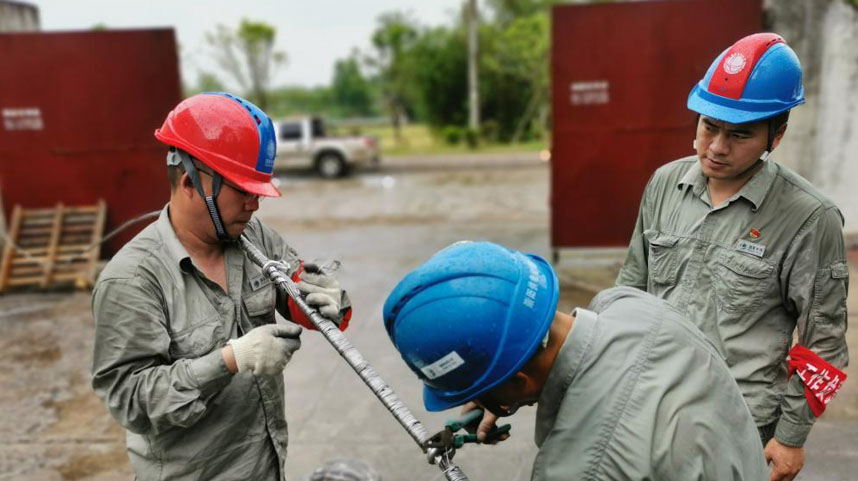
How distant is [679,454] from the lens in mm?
1034

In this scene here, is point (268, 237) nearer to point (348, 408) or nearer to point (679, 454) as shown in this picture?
point (679, 454)

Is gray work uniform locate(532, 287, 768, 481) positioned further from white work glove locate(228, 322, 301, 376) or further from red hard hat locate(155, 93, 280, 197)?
red hard hat locate(155, 93, 280, 197)

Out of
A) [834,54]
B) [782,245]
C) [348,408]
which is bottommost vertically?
[348,408]

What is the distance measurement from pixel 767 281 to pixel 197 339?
5.29ft

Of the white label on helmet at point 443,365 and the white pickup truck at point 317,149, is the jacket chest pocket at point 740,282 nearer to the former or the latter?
the white label on helmet at point 443,365

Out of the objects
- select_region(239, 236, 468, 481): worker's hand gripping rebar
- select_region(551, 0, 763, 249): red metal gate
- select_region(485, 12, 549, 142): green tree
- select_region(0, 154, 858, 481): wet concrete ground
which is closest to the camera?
select_region(239, 236, 468, 481): worker's hand gripping rebar

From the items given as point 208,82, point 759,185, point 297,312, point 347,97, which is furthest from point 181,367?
point 347,97

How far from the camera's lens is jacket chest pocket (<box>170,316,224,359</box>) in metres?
1.72

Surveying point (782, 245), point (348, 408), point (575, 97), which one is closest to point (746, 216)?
point (782, 245)

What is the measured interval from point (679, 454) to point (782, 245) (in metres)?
1.12

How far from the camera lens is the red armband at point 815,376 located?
1855 mm

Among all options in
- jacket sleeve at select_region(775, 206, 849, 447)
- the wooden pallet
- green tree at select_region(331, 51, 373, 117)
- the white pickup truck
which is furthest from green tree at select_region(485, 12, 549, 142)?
green tree at select_region(331, 51, 373, 117)

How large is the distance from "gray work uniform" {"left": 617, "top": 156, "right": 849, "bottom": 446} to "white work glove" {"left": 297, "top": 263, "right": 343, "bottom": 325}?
1.04 metres

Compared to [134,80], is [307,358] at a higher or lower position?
lower
